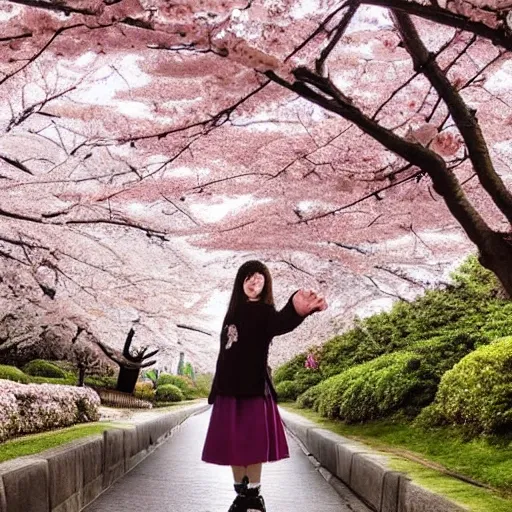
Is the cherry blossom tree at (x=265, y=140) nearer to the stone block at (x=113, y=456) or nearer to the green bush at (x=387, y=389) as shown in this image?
the green bush at (x=387, y=389)

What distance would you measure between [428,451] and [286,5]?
5.02 meters

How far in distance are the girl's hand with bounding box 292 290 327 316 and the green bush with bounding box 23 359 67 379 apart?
71.5ft

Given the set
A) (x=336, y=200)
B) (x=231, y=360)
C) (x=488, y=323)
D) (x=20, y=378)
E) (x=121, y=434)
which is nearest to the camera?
(x=231, y=360)

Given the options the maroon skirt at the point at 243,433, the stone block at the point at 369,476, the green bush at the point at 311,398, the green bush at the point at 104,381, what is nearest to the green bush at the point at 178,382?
the green bush at the point at 104,381

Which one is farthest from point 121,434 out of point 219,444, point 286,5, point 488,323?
point 488,323

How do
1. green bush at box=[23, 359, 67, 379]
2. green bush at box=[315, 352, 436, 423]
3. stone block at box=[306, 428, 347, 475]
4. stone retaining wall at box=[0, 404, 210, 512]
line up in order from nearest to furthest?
stone retaining wall at box=[0, 404, 210, 512]
stone block at box=[306, 428, 347, 475]
green bush at box=[315, 352, 436, 423]
green bush at box=[23, 359, 67, 379]

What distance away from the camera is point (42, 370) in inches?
985

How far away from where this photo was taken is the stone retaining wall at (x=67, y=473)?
409 centimetres

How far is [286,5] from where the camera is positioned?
5379 mm

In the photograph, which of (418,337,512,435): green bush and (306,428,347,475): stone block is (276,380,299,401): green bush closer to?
(306,428,347,475): stone block

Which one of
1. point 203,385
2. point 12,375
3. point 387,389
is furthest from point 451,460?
point 203,385

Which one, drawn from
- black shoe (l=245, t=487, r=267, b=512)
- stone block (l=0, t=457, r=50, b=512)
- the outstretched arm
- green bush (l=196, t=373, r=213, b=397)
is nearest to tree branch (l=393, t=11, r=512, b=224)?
the outstretched arm

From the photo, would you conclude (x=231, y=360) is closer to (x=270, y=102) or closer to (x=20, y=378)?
(x=270, y=102)

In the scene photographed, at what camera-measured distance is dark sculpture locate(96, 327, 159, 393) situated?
22156 millimetres
